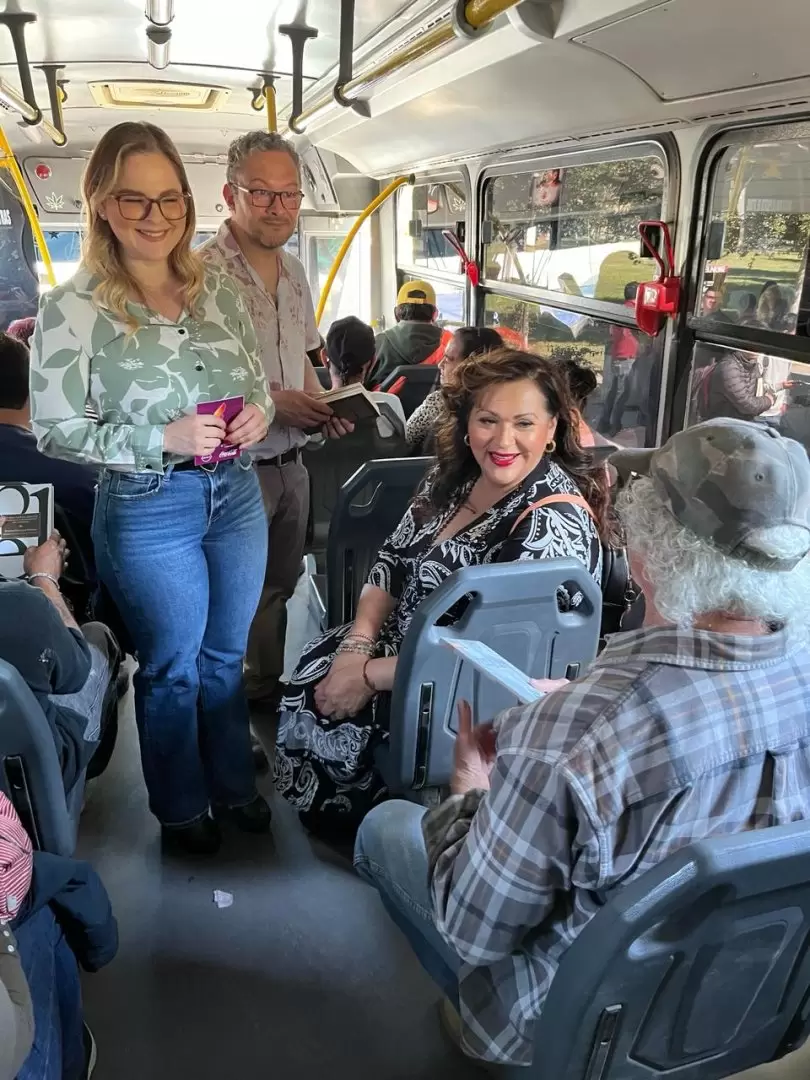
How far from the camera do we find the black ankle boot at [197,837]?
2131mm

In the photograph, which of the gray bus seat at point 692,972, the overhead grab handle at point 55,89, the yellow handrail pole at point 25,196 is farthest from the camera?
the yellow handrail pole at point 25,196

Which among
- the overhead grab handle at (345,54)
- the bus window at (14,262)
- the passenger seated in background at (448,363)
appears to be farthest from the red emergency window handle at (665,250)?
the bus window at (14,262)

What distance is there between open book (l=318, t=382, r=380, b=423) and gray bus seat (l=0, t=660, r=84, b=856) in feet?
4.47

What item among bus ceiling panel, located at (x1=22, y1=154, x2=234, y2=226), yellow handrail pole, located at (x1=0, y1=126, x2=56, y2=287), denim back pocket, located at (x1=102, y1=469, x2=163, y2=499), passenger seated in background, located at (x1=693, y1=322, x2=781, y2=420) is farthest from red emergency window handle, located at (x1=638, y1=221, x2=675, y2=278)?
bus ceiling panel, located at (x1=22, y1=154, x2=234, y2=226)

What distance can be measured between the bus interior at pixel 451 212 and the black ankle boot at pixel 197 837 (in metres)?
0.05

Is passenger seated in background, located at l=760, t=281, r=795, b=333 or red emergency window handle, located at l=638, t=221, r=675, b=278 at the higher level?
red emergency window handle, located at l=638, t=221, r=675, b=278

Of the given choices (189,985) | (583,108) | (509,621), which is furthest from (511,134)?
(189,985)

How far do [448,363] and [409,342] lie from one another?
4.26 ft

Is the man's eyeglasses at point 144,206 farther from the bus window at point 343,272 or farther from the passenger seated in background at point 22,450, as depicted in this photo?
the bus window at point 343,272

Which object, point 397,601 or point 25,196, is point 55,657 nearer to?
point 397,601

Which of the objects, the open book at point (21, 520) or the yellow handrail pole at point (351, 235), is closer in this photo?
the open book at point (21, 520)

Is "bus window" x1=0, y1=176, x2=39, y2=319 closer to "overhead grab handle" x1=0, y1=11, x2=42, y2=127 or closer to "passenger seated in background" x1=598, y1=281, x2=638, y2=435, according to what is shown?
"overhead grab handle" x1=0, y1=11, x2=42, y2=127

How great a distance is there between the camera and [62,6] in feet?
9.76

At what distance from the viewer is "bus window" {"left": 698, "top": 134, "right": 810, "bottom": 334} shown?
2.41m
